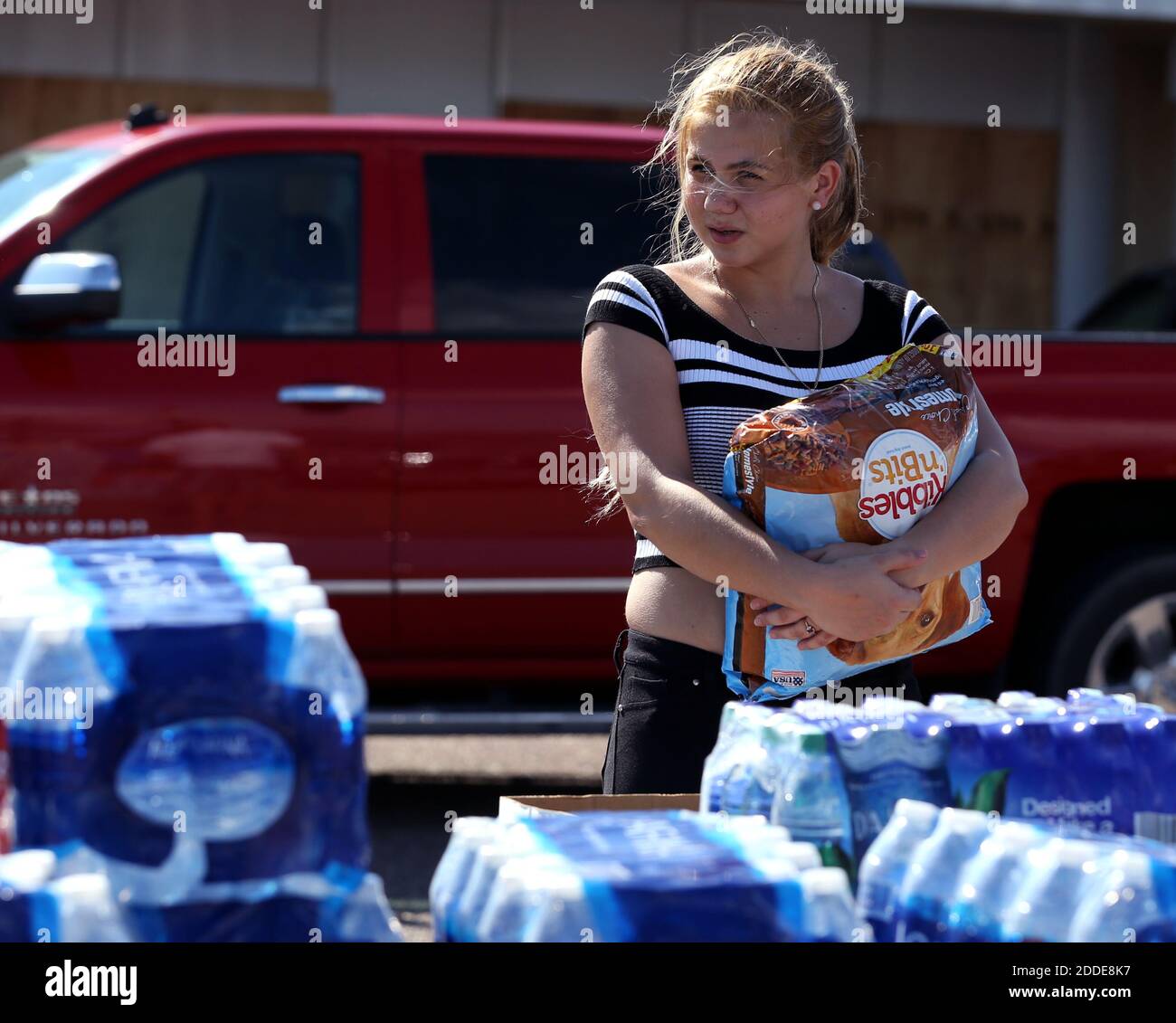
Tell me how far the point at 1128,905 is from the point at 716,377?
1165 mm

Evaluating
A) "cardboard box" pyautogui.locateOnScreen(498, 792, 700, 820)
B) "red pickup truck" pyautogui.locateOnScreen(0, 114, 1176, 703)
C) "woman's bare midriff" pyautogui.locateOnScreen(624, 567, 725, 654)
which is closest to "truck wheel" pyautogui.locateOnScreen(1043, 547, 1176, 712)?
"red pickup truck" pyautogui.locateOnScreen(0, 114, 1176, 703)

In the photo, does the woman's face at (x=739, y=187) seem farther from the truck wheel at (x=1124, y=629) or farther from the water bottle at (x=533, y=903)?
the truck wheel at (x=1124, y=629)

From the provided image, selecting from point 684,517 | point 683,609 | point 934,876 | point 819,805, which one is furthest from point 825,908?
point 683,609

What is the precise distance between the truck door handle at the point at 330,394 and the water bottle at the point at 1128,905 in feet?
13.2

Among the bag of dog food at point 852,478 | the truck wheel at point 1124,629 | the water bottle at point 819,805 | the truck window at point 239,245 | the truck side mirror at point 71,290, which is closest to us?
the water bottle at point 819,805

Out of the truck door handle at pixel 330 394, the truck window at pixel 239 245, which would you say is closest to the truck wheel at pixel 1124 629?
the truck door handle at pixel 330 394

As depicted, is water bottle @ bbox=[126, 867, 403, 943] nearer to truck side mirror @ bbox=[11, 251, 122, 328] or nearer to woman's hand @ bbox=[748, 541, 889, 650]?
woman's hand @ bbox=[748, 541, 889, 650]

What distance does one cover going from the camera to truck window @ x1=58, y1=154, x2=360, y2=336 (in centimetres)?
527

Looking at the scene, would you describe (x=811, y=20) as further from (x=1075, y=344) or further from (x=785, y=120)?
(x=785, y=120)

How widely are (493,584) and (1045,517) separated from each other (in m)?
1.88

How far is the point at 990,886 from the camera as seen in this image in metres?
1.46

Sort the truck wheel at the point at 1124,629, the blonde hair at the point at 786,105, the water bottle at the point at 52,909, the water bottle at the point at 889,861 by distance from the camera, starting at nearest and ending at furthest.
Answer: the water bottle at the point at 52,909 < the water bottle at the point at 889,861 < the blonde hair at the point at 786,105 < the truck wheel at the point at 1124,629

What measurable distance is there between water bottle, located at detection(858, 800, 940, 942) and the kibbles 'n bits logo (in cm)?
59

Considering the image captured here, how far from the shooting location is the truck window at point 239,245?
5.27 meters
